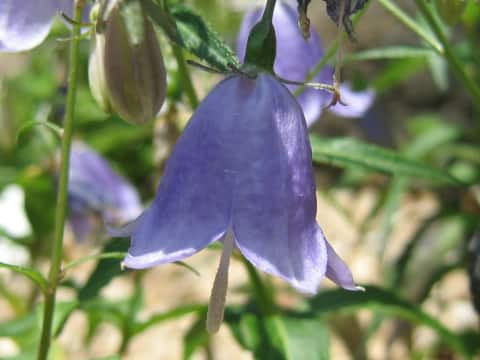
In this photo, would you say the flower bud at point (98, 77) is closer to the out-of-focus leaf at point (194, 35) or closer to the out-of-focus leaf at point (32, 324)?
the out-of-focus leaf at point (194, 35)

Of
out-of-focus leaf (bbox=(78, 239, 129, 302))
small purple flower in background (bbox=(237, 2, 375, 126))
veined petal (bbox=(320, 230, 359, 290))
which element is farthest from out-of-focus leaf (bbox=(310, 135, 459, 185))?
veined petal (bbox=(320, 230, 359, 290))

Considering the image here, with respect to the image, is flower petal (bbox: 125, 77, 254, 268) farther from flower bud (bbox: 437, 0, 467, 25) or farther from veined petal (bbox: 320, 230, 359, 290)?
flower bud (bbox: 437, 0, 467, 25)

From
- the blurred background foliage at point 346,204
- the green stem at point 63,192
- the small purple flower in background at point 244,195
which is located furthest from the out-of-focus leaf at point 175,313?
the small purple flower in background at point 244,195

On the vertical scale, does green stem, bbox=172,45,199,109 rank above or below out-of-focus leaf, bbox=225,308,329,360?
above

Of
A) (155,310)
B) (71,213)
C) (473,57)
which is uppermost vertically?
(473,57)

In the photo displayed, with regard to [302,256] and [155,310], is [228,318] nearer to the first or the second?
[302,256]

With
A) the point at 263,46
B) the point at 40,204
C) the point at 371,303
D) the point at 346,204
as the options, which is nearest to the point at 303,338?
the point at 371,303

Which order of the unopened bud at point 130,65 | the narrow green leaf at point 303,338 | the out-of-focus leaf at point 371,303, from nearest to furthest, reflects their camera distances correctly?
1. the unopened bud at point 130,65
2. the narrow green leaf at point 303,338
3. the out-of-focus leaf at point 371,303

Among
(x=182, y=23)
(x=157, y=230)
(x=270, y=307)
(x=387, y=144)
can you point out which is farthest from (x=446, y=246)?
(x=157, y=230)
